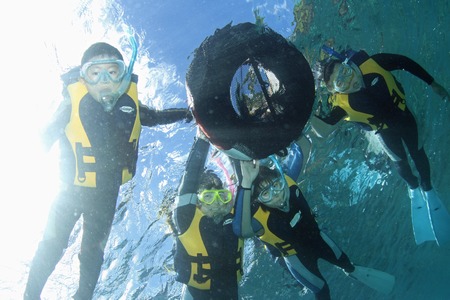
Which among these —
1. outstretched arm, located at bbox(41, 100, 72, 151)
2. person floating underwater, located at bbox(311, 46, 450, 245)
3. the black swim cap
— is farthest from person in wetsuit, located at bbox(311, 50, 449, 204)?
outstretched arm, located at bbox(41, 100, 72, 151)

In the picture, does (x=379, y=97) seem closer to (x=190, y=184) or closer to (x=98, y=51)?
(x=190, y=184)

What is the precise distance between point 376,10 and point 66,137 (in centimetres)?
920

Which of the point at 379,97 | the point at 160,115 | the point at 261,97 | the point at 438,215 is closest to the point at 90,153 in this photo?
the point at 160,115

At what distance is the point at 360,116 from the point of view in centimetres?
830

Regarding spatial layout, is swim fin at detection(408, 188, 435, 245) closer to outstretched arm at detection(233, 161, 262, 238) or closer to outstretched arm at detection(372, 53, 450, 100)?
outstretched arm at detection(372, 53, 450, 100)

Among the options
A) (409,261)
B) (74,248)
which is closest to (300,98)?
(74,248)

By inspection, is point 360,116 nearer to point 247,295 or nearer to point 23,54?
point 23,54

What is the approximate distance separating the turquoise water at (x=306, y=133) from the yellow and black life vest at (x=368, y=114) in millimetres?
1494

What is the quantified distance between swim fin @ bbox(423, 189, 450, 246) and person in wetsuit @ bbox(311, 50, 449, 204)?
12.8 inches

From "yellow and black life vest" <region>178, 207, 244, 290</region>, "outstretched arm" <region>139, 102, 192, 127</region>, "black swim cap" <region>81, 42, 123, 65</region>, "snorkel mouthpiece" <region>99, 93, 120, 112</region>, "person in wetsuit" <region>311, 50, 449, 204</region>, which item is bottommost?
"yellow and black life vest" <region>178, 207, 244, 290</region>

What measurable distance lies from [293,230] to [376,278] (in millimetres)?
2642

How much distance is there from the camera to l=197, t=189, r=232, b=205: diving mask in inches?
265

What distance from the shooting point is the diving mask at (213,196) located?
672 centimetres

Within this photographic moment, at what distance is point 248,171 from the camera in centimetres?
455
